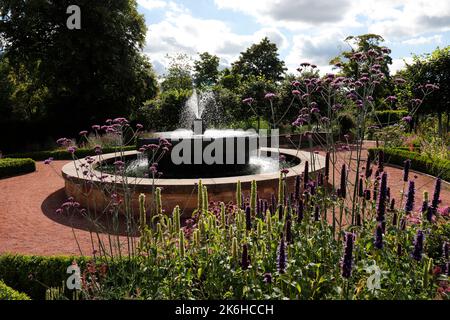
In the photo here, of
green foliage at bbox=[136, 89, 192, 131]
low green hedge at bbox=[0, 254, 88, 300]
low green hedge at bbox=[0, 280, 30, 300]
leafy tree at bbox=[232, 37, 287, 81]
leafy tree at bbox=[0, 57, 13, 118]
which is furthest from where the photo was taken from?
leafy tree at bbox=[232, 37, 287, 81]

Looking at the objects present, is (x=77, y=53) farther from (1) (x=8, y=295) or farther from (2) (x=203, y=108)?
(1) (x=8, y=295)

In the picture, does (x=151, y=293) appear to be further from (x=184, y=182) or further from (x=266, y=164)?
(x=266, y=164)

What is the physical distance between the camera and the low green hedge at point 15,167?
1144 cm

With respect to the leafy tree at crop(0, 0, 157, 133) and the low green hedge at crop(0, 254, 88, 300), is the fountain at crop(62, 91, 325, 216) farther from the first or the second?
the leafy tree at crop(0, 0, 157, 133)

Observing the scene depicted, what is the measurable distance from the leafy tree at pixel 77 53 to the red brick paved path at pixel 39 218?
36.1 ft

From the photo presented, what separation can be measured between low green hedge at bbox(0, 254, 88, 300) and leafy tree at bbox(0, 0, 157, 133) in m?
17.5

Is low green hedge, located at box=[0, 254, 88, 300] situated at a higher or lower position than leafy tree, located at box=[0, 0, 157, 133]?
lower

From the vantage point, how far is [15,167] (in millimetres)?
11734

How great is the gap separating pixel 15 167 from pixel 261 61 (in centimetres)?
3676

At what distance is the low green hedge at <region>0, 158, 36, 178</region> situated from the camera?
11438 millimetres

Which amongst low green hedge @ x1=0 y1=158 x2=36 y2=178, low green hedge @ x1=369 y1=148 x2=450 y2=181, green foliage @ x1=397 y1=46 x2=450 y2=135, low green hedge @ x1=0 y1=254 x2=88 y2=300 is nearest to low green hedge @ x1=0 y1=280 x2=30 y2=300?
low green hedge @ x1=0 y1=254 x2=88 y2=300

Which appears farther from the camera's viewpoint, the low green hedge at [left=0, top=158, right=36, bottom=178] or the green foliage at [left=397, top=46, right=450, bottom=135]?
the green foliage at [left=397, top=46, right=450, bottom=135]

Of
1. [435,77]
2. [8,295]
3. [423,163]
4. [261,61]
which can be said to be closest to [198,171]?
[8,295]
